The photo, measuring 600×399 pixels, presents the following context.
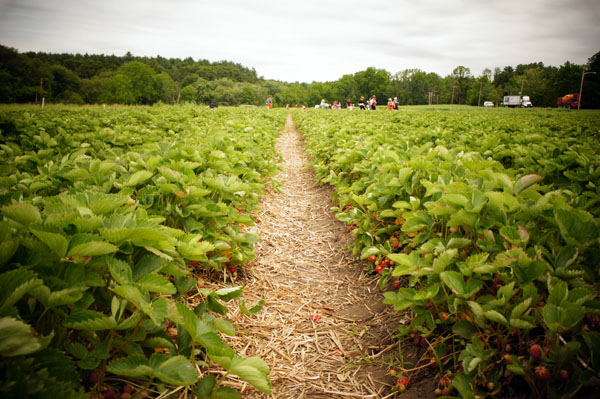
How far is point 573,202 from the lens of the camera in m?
1.74

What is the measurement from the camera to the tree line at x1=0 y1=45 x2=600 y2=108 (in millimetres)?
53663

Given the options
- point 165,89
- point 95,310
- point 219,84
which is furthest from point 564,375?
point 219,84

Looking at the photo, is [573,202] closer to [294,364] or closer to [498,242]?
[498,242]

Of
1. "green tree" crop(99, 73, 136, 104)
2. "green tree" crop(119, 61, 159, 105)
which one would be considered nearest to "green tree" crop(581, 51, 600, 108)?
"green tree" crop(99, 73, 136, 104)

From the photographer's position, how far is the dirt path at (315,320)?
182 centimetres

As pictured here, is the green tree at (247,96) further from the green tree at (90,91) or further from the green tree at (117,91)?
the green tree at (90,91)

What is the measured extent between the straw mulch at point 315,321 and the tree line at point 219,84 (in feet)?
110

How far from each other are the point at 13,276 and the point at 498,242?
1.96 meters

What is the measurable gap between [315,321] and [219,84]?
341 ft

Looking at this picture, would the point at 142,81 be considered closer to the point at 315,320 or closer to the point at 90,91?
the point at 90,91

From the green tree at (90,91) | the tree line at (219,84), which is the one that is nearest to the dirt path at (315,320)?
the tree line at (219,84)

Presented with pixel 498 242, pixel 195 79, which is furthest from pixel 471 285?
pixel 195 79

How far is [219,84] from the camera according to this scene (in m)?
95.4

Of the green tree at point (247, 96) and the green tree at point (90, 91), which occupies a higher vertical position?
the green tree at point (247, 96)
